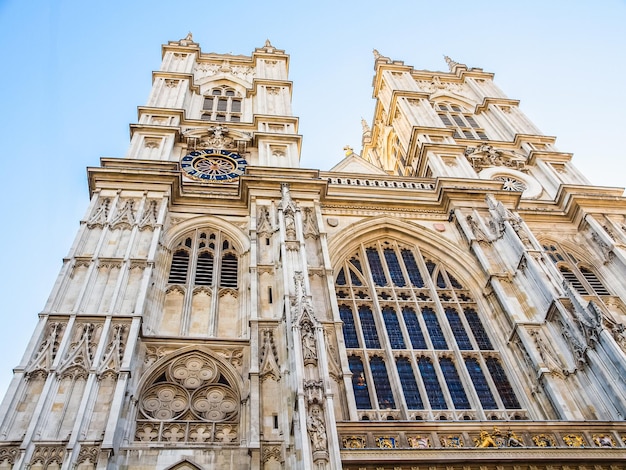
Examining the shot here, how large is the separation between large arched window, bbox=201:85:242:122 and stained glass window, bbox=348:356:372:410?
49.5 feet

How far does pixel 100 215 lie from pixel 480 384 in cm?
1204

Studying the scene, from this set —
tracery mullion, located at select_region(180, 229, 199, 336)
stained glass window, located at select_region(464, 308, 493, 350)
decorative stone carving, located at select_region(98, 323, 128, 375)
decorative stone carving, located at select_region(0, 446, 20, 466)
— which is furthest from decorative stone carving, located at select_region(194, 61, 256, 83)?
decorative stone carving, located at select_region(0, 446, 20, 466)

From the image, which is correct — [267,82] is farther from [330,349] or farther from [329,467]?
[329,467]

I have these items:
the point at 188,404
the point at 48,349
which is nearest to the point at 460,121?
the point at 188,404

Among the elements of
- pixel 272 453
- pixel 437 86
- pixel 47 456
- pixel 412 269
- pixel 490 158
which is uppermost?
pixel 437 86

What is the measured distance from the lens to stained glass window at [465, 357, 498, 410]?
15.6 m

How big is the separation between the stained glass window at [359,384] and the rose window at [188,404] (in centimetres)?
292

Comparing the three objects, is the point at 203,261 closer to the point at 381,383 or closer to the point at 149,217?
the point at 149,217

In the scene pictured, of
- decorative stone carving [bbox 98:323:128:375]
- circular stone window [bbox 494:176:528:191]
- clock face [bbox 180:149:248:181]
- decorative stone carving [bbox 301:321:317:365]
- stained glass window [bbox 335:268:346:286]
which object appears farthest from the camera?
circular stone window [bbox 494:176:528:191]

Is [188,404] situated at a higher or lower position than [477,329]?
lower

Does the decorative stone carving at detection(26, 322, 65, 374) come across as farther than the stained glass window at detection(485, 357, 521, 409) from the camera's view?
No

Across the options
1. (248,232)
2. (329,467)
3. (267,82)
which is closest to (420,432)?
(329,467)

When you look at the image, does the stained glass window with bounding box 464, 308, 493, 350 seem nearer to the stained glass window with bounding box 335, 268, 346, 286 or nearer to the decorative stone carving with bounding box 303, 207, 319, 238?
the stained glass window with bounding box 335, 268, 346, 286

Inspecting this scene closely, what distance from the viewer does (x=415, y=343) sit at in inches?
674
